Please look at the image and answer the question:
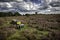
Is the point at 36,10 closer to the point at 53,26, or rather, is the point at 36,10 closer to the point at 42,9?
the point at 42,9

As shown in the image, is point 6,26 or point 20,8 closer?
point 6,26

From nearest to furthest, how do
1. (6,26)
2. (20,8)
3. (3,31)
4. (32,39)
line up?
(32,39) < (3,31) < (6,26) < (20,8)

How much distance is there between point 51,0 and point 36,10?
1.70m

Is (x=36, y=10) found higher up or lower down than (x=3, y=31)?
higher up

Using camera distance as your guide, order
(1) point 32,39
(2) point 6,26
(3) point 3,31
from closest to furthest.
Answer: (1) point 32,39, (3) point 3,31, (2) point 6,26

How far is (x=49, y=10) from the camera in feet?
Answer: 38.5

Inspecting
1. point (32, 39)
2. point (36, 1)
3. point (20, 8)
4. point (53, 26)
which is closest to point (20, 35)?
point (32, 39)

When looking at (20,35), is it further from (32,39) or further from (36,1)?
(36,1)

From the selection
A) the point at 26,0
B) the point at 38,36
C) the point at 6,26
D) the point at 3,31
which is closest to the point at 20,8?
the point at 26,0

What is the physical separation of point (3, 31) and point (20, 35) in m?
1.35

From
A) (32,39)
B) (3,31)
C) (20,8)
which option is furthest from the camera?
(20,8)

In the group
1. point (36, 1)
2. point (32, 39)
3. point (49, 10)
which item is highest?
point (36, 1)

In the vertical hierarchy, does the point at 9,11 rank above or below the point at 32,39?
above

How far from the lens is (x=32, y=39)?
7.56 meters
